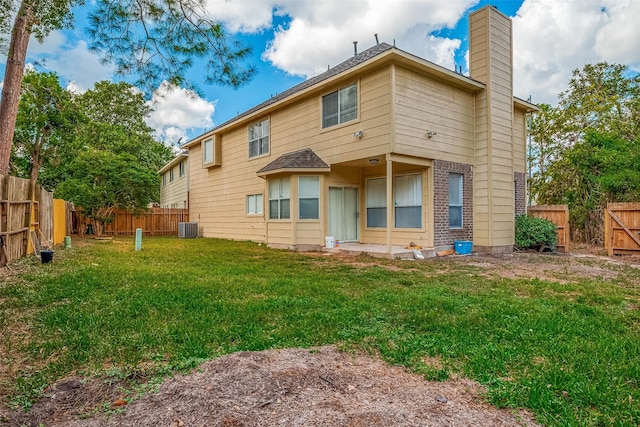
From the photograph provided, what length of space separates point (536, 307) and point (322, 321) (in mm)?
2779

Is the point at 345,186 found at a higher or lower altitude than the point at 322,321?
higher

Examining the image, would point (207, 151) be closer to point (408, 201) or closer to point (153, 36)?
point (408, 201)

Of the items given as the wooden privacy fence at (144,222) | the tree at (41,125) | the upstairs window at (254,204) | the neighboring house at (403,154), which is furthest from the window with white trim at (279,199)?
the tree at (41,125)

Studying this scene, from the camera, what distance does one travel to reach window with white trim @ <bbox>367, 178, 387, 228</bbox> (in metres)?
11.7

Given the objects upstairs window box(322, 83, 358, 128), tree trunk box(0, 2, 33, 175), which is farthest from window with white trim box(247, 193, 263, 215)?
tree trunk box(0, 2, 33, 175)

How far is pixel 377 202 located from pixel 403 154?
272cm

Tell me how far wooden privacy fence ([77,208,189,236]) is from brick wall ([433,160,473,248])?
14529mm

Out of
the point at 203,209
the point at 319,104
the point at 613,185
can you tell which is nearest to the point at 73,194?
the point at 203,209

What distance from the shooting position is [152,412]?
223 centimetres

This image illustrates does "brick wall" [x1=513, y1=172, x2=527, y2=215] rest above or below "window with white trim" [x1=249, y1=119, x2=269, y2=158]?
below

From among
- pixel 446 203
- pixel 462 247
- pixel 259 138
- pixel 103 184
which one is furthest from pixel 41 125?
pixel 462 247

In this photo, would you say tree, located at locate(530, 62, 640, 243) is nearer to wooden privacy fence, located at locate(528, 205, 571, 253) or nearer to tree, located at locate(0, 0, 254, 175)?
wooden privacy fence, located at locate(528, 205, 571, 253)

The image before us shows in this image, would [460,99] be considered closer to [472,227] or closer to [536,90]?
[472,227]

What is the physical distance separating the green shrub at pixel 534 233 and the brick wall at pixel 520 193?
890mm
